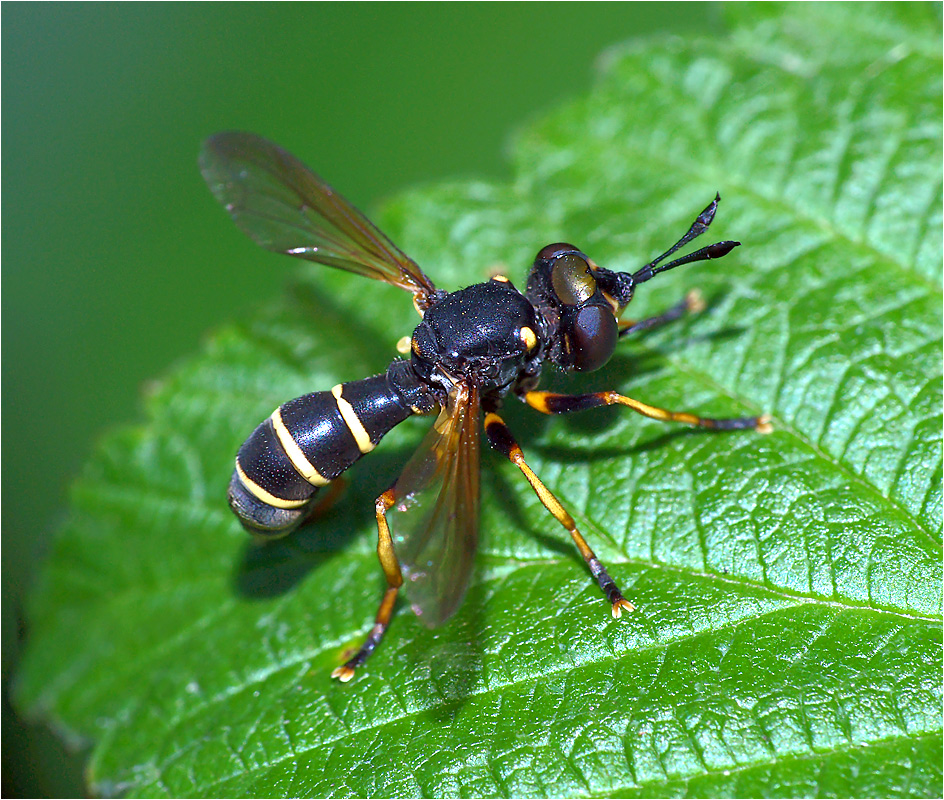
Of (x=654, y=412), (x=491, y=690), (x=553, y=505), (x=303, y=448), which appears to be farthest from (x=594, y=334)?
(x=491, y=690)

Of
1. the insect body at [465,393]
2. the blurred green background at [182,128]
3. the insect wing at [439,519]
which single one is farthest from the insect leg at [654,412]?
the blurred green background at [182,128]

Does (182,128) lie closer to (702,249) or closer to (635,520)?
(702,249)

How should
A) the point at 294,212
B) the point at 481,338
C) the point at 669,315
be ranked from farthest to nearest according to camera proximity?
the point at 294,212 → the point at 669,315 → the point at 481,338

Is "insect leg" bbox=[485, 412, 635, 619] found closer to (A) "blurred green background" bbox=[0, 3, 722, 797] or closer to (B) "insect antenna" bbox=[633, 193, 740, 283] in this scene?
(B) "insect antenna" bbox=[633, 193, 740, 283]

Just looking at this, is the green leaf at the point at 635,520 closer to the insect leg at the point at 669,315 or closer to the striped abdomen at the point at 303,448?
the insect leg at the point at 669,315

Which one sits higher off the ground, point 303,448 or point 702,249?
point 702,249

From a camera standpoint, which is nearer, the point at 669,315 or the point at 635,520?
the point at 635,520
